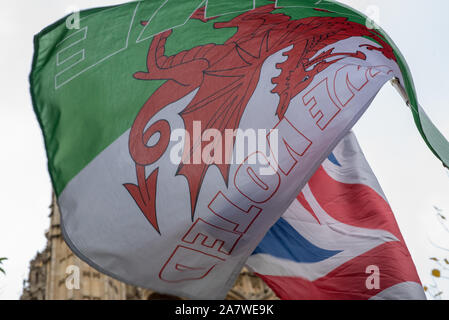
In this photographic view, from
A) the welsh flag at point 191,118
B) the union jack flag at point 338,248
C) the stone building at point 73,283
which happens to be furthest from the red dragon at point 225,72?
the stone building at point 73,283

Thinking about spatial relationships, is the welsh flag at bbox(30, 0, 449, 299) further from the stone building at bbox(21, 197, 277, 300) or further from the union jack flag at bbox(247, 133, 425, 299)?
the stone building at bbox(21, 197, 277, 300)

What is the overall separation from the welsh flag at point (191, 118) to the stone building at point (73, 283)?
775cm

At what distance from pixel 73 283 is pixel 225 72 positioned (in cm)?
799

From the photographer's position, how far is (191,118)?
5336mm

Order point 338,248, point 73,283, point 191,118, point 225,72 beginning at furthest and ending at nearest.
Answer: point 73,283, point 338,248, point 225,72, point 191,118

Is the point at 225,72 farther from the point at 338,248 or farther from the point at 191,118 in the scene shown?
the point at 338,248

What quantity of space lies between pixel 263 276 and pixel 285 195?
1.48 m

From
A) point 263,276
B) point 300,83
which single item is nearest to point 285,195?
point 300,83

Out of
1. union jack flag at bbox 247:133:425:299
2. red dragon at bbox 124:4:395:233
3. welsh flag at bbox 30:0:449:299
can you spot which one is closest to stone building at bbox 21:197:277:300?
union jack flag at bbox 247:133:425:299

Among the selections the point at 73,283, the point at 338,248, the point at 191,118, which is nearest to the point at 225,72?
the point at 191,118

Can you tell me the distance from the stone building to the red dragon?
26.0 ft

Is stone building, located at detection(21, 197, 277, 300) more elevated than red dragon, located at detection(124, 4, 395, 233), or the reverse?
stone building, located at detection(21, 197, 277, 300)

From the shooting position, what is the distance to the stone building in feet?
45.8

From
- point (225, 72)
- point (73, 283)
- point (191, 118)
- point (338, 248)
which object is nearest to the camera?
point (191, 118)
